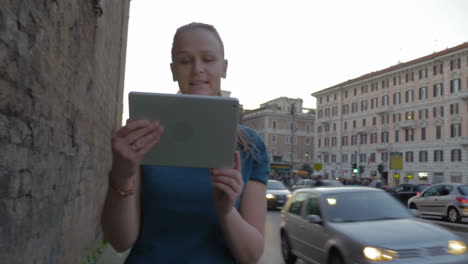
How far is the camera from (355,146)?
71.9 m

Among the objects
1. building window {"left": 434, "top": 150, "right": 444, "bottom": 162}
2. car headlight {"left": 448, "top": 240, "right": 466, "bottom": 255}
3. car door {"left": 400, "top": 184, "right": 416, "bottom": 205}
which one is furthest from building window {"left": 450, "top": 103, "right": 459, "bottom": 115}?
car headlight {"left": 448, "top": 240, "right": 466, "bottom": 255}

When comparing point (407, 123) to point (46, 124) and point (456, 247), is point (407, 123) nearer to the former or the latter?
point (456, 247)

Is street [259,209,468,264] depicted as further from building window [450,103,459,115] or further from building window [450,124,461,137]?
building window [450,103,459,115]

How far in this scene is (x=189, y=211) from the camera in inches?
63.7

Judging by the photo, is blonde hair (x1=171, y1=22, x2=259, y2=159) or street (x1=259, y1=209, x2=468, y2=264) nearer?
blonde hair (x1=171, y1=22, x2=259, y2=159)

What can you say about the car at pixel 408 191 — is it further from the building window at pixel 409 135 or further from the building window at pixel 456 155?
the building window at pixel 409 135

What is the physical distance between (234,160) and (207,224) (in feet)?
1.14

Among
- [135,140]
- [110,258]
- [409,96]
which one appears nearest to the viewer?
[135,140]

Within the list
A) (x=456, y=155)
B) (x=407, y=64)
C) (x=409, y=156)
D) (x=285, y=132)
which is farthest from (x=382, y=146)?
(x=285, y=132)

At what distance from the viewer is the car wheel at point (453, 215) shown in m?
17.6

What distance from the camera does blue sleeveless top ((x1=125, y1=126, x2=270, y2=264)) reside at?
1607 mm

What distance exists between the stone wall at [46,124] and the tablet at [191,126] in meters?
1.65

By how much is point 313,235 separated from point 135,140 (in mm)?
6610

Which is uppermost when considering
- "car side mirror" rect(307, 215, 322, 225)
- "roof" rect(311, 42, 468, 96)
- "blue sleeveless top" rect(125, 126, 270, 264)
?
"roof" rect(311, 42, 468, 96)
